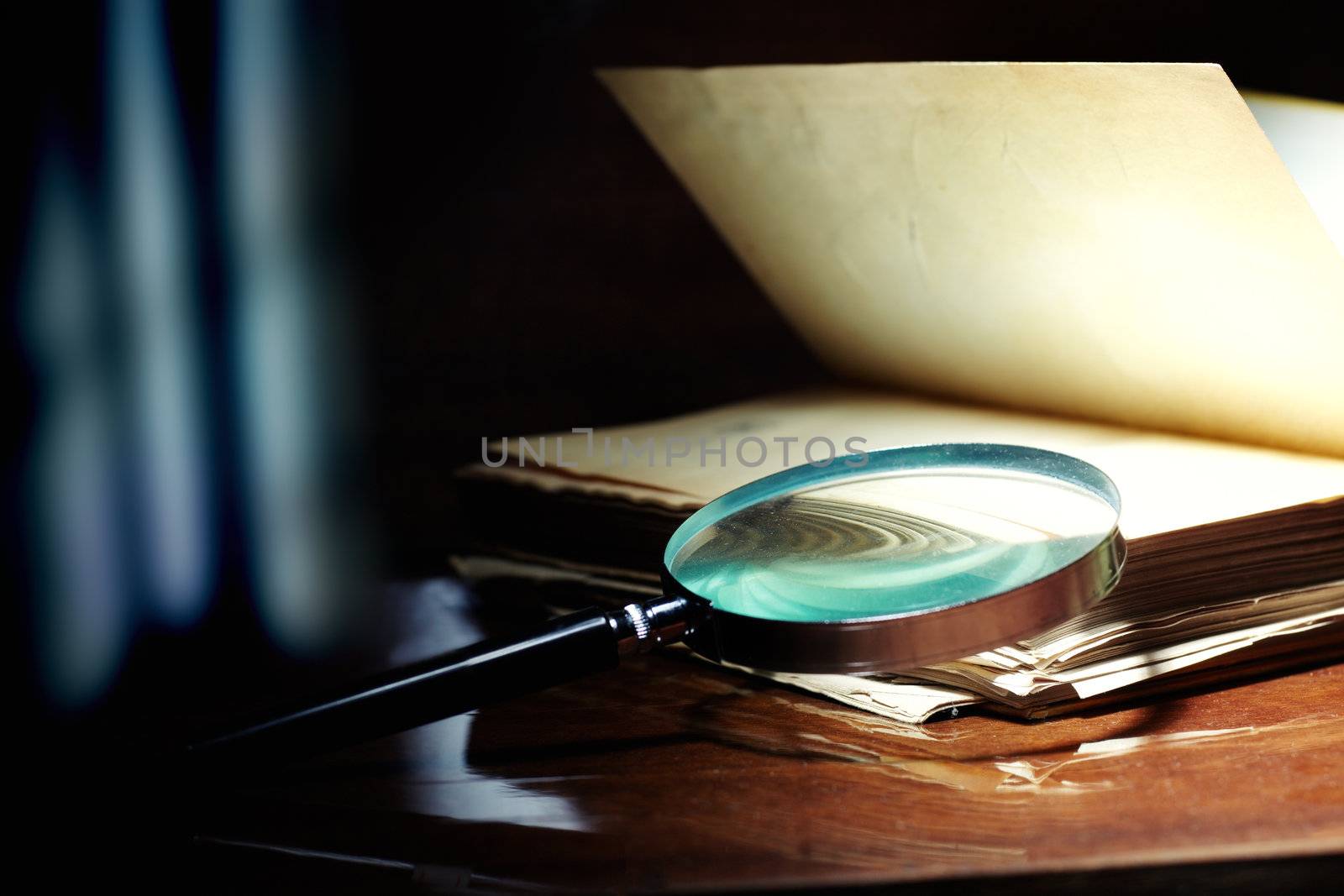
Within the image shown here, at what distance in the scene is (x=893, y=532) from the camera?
0.72 meters

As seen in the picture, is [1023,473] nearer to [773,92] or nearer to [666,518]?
[666,518]

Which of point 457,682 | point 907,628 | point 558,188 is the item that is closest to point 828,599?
point 907,628

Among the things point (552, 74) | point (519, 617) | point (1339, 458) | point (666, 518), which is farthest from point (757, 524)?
point (552, 74)

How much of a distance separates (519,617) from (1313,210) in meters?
0.58

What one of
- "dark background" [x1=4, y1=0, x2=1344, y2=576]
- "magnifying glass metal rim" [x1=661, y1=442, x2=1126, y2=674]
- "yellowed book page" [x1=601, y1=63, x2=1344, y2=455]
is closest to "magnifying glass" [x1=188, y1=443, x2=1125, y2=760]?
"magnifying glass metal rim" [x1=661, y1=442, x2=1126, y2=674]

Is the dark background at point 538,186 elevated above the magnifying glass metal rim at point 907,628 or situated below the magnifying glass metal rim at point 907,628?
above

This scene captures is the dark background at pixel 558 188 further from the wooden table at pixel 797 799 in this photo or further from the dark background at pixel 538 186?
the wooden table at pixel 797 799

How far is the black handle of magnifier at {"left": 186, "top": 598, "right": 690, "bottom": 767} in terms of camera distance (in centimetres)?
61

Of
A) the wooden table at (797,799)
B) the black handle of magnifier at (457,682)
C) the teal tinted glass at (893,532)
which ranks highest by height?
the teal tinted glass at (893,532)

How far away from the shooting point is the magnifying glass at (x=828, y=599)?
0.60m

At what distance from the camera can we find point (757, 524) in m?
0.75

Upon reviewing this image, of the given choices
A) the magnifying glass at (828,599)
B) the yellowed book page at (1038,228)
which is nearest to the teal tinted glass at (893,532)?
the magnifying glass at (828,599)

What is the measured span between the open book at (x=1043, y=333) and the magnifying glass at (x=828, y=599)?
0.06m

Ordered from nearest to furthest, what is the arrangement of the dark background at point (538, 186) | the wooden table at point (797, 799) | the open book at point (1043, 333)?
the wooden table at point (797, 799) → the open book at point (1043, 333) → the dark background at point (538, 186)
